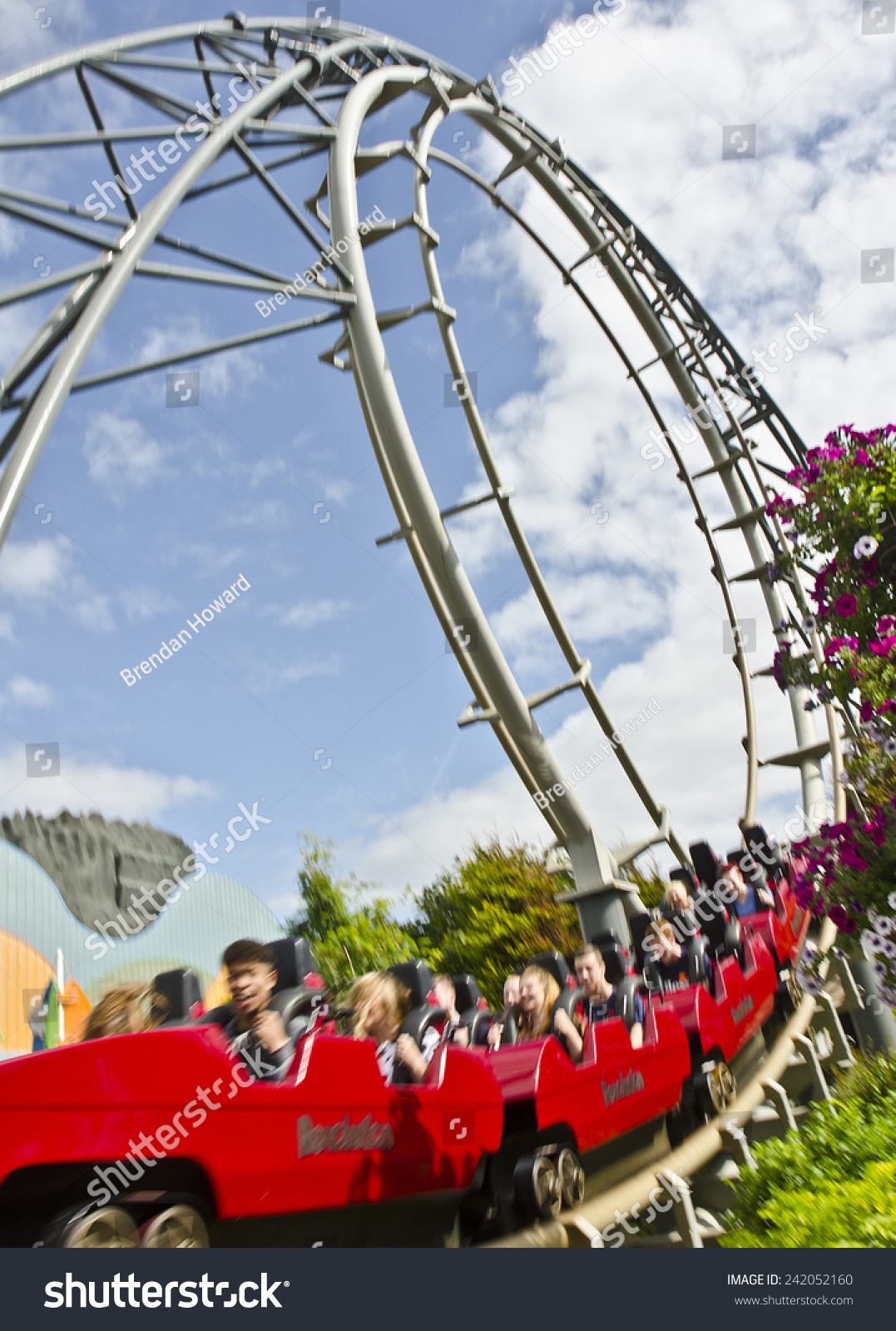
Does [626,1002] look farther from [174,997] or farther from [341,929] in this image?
[341,929]

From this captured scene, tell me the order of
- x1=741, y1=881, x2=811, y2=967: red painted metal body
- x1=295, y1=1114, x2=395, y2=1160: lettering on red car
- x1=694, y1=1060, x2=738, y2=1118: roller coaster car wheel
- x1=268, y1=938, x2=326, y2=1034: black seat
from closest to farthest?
1. x1=295, y1=1114, x2=395, y2=1160: lettering on red car
2. x1=268, y1=938, x2=326, y2=1034: black seat
3. x1=694, y1=1060, x2=738, y2=1118: roller coaster car wheel
4. x1=741, y1=881, x2=811, y2=967: red painted metal body

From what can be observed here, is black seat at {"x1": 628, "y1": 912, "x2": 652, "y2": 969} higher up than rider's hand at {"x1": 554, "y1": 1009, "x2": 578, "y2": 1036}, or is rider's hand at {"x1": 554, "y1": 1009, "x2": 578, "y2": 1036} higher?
black seat at {"x1": 628, "y1": 912, "x2": 652, "y2": 969}

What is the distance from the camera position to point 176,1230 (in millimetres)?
2301

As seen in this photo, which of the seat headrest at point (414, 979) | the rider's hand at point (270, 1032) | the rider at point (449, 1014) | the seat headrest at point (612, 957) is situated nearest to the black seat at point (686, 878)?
the seat headrest at point (612, 957)

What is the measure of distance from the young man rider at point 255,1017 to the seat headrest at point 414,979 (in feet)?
2.71

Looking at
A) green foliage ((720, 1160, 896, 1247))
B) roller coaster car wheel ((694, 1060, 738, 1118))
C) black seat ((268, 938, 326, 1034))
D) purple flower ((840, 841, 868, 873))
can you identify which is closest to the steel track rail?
roller coaster car wheel ((694, 1060, 738, 1118))

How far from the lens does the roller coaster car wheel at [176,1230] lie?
2223 millimetres

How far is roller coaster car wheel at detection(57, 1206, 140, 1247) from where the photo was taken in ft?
6.83

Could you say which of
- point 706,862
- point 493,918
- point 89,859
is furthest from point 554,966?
point 89,859

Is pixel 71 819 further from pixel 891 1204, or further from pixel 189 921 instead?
pixel 891 1204

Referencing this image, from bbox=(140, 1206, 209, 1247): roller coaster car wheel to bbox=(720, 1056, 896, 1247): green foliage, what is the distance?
200cm

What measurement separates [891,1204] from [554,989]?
5.25ft

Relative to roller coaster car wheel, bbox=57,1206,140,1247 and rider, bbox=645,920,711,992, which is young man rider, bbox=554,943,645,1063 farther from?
roller coaster car wheel, bbox=57,1206,140,1247

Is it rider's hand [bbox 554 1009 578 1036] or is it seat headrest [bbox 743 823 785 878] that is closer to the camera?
rider's hand [bbox 554 1009 578 1036]
